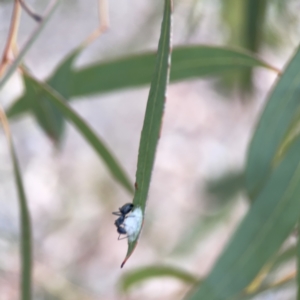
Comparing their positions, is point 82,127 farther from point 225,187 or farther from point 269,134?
point 225,187

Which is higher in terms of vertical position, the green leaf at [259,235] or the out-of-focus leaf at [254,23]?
the out-of-focus leaf at [254,23]

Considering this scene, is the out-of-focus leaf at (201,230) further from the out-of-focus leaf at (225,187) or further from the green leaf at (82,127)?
the green leaf at (82,127)

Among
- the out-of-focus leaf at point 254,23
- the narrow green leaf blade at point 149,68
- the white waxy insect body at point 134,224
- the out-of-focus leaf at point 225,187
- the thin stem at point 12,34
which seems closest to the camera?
the white waxy insect body at point 134,224

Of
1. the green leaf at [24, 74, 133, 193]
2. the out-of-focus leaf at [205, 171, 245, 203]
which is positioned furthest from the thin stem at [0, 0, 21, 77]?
the out-of-focus leaf at [205, 171, 245, 203]

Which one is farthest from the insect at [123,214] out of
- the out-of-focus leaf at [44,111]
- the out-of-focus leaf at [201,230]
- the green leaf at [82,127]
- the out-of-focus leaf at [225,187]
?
the out-of-focus leaf at [201,230]

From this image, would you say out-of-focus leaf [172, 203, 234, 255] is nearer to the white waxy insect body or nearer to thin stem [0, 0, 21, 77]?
thin stem [0, 0, 21, 77]
